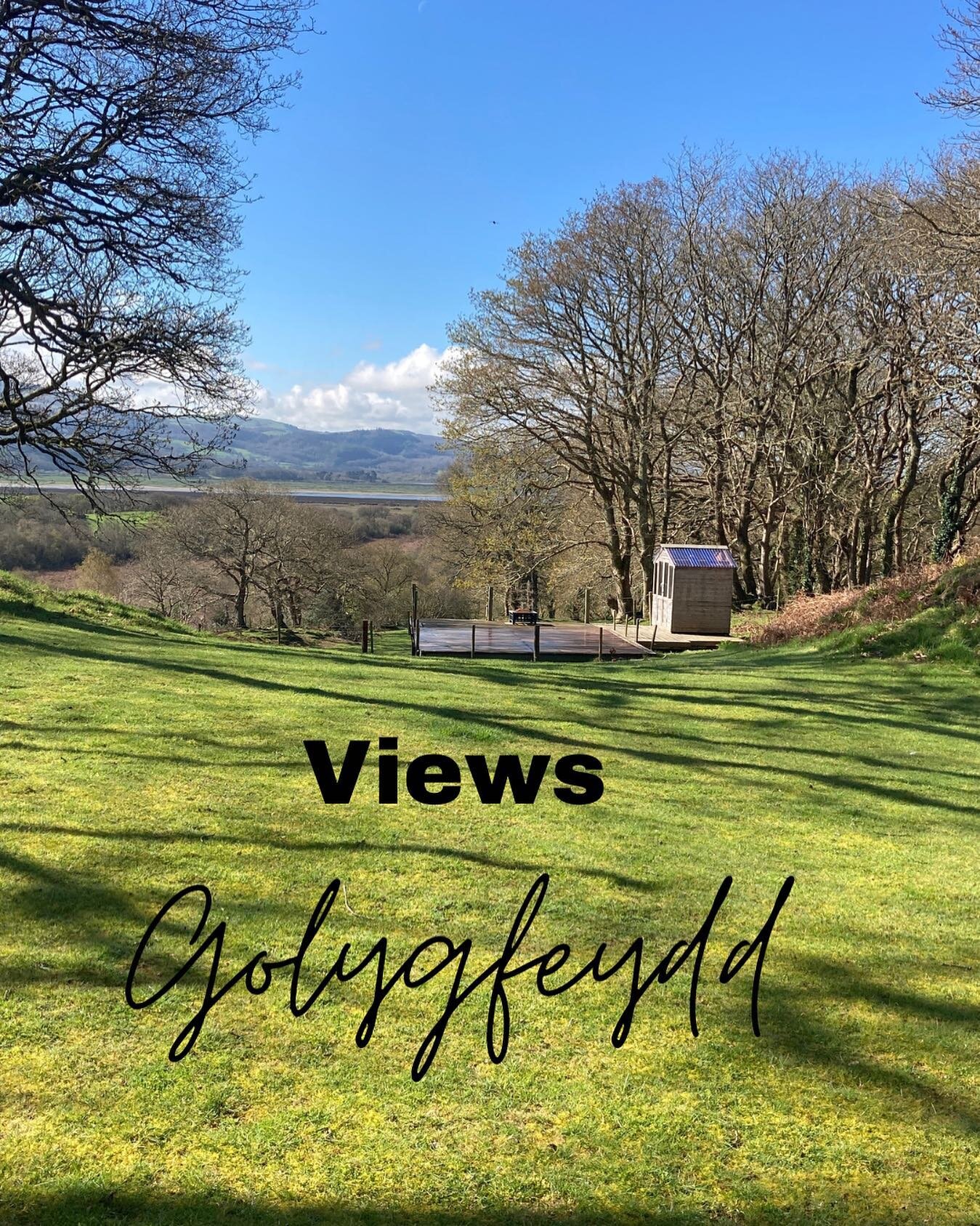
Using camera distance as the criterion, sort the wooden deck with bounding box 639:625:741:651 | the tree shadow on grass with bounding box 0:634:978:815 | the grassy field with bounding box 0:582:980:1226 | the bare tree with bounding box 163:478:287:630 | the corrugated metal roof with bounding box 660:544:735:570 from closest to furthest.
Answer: the grassy field with bounding box 0:582:980:1226 < the tree shadow on grass with bounding box 0:634:978:815 < the wooden deck with bounding box 639:625:741:651 < the corrugated metal roof with bounding box 660:544:735:570 < the bare tree with bounding box 163:478:287:630

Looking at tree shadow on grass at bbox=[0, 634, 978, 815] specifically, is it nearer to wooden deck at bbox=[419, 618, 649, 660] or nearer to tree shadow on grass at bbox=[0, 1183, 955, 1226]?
tree shadow on grass at bbox=[0, 1183, 955, 1226]

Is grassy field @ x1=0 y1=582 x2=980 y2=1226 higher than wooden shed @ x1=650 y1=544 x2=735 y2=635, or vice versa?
wooden shed @ x1=650 y1=544 x2=735 y2=635

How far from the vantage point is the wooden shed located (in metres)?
24.8

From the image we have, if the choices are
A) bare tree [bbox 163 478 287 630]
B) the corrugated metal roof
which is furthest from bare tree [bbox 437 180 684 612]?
bare tree [bbox 163 478 287 630]

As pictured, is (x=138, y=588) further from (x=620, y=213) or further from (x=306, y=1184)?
(x=306, y=1184)

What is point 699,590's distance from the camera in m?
24.9

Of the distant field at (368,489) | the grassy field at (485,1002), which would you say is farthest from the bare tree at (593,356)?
the distant field at (368,489)

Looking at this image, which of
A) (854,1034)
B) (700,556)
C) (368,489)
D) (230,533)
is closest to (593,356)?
(700,556)

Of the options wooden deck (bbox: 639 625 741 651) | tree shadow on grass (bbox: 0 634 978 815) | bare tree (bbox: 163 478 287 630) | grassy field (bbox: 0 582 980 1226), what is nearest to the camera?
grassy field (bbox: 0 582 980 1226)

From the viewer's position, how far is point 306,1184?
2318 mm

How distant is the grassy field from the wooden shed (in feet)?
57.1

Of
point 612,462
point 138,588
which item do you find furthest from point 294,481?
point 612,462

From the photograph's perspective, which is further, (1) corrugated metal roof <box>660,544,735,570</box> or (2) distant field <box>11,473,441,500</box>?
(2) distant field <box>11,473,441,500</box>

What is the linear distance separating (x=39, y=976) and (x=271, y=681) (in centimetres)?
737
